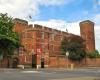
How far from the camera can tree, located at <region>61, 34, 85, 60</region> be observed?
90.6 m

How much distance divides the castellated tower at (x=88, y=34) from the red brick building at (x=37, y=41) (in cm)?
1821

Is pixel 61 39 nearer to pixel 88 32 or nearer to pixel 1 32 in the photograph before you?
pixel 88 32

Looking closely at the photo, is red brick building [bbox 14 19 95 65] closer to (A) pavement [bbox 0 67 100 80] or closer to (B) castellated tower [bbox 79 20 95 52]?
(B) castellated tower [bbox 79 20 95 52]

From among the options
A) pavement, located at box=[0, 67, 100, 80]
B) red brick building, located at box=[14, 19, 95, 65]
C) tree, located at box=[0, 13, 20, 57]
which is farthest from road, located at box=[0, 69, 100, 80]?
red brick building, located at box=[14, 19, 95, 65]

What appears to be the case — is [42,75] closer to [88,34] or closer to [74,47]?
[74,47]

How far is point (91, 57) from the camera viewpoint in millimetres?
100250

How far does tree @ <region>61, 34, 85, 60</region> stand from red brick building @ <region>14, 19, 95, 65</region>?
230 cm

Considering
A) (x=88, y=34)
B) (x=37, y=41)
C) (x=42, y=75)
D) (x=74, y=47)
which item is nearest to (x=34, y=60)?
(x=37, y=41)

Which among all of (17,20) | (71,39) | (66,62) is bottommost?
(66,62)

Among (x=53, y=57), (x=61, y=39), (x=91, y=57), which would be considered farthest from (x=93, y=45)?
(x=53, y=57)

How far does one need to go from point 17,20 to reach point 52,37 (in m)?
12.3

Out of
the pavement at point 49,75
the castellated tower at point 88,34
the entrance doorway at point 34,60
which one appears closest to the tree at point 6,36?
the entrance doorway at point 34,60

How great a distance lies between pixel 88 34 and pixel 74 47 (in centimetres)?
2256

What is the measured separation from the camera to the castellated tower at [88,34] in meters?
111
